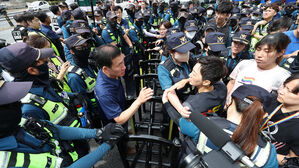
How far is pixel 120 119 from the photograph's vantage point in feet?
5.85

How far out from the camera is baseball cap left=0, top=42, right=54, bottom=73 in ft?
4.45

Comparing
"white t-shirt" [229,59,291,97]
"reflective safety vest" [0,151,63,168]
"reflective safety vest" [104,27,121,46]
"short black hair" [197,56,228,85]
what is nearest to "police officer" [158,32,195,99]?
"short black hair" [197,56,228,85]

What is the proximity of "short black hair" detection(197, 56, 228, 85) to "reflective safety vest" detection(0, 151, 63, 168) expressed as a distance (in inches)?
62.5

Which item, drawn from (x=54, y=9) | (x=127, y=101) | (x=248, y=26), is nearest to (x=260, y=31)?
(x=248, y=26)

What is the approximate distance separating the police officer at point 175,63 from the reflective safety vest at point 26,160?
59.8 inches

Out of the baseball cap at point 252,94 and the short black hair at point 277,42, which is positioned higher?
the short black hair at point 277,42

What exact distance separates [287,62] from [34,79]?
143 inches

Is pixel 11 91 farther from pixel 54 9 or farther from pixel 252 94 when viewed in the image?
pixel 54 9

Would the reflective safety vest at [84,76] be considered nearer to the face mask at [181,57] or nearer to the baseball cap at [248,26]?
the face mask at [181,57]

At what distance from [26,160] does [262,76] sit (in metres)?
2.60

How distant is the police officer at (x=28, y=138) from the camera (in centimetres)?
96

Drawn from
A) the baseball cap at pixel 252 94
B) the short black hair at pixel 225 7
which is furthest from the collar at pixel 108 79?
the short black hair at pixel 225 7

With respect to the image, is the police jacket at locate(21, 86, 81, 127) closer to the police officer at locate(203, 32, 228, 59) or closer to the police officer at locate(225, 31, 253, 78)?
the police officer at locate(203, 32, 228, 59)

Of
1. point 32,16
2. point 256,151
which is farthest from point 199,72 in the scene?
point 32,16
